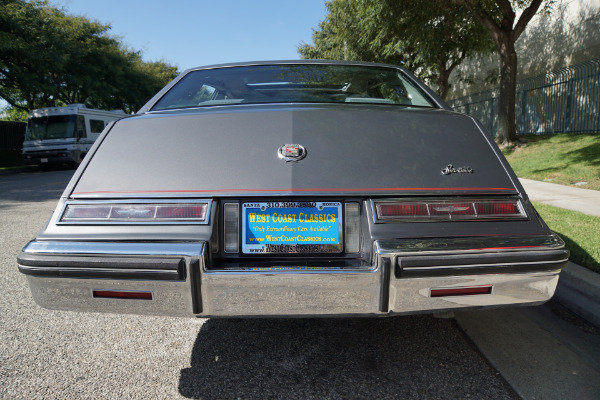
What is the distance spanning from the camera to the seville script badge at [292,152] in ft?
6.66

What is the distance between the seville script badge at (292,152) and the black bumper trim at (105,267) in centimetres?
65

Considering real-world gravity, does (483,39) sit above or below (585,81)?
above

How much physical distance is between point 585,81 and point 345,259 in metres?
14.3

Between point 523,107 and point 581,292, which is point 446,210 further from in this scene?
point 523,107

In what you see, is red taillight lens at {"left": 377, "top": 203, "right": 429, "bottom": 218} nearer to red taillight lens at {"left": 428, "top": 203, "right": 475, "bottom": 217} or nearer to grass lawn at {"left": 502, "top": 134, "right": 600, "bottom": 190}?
red taillight lens at {"left": 428, "top": 203, "right": 475, "bottom": 217}

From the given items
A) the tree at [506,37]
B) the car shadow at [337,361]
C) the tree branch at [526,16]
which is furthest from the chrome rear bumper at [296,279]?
the tree branch at [526,16]

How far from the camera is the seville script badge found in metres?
2.03

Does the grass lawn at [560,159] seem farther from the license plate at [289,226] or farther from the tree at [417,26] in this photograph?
the license plate at [289,226]

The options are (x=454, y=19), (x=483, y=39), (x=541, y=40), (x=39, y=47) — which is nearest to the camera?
(x=454, y=19)

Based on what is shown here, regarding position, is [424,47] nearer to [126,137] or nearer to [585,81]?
[585,81]

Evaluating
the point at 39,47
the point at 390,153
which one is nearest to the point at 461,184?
the point at 390,153

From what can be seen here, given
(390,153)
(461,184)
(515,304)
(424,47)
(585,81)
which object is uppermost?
(424,47)

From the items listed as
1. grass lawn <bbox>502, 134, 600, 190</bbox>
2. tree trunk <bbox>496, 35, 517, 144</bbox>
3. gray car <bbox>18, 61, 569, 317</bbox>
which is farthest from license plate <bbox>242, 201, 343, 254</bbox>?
tree trunk <bbox>496, 35, 517, 144</bbox>

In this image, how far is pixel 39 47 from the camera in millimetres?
18484
